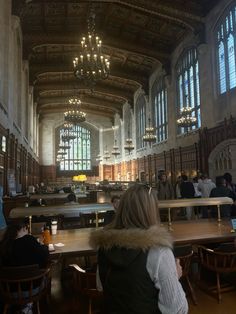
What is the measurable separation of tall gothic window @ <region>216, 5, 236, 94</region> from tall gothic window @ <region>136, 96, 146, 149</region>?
34.9 ft

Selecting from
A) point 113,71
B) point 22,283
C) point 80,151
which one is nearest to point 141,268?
point 22,283

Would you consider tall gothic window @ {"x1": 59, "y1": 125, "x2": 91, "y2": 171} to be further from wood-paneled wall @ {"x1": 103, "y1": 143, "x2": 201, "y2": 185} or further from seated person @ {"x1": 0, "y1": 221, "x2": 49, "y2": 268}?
seated person @ {"x1": 0, "y1": 221, "x2": 49, "y2": 268}

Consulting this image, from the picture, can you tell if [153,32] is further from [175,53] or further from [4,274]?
[4,274]

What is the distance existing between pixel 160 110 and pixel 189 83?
432 centimetres

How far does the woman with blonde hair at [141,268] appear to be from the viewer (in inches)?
52.8

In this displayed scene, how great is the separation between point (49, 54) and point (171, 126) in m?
8.45

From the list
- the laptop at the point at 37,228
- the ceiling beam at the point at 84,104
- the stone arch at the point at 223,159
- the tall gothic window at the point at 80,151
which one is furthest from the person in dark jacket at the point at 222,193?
the tall gothic window at the point at 80,151

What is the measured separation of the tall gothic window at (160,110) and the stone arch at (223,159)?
5.94 metres

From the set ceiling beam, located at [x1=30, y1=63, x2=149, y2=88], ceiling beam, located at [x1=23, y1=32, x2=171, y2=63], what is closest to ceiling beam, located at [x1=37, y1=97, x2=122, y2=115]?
ceiling beam, located at [x1=30, y1=63, x2=149, y2=88]

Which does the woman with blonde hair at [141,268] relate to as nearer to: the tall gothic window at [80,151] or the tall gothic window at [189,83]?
the tall gothic window at [189,83]

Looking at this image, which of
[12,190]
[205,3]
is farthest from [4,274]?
[205,3]

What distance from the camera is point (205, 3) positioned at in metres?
12.2

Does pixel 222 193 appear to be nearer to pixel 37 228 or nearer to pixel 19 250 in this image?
pixel 37 228

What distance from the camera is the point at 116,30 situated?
1512 centimetres
